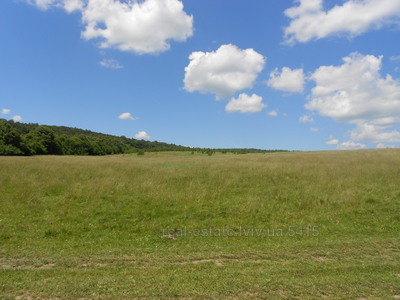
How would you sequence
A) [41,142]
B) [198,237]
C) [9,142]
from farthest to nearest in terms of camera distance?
[41,142]
[9,142]
[198,237]

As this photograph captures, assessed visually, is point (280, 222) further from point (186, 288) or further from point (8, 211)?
point (8, 211)

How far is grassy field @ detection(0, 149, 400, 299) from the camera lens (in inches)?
191

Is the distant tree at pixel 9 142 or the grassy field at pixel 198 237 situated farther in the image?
the distant tree at pixel 9 142

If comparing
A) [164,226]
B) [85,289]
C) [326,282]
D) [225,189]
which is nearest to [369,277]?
[326,282]

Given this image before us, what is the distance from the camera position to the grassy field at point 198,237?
4863 mm

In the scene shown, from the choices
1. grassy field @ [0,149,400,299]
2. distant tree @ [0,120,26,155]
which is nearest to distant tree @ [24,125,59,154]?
distant tree @ [0,120,26,155]

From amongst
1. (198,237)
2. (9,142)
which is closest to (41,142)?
(9,142)

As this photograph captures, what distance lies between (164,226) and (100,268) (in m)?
3.92

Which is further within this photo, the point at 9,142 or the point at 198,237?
the point at 9,142

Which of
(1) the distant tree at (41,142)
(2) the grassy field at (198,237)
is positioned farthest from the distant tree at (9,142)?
(2) the grassy field at (198,237)

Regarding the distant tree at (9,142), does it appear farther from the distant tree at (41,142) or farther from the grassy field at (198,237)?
the grassy field at (198,237)

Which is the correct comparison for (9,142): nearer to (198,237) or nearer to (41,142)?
(41,142)

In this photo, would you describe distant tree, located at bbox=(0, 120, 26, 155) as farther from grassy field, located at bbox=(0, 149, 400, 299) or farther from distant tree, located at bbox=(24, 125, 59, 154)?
grassy field, located at bbox=(0, 149, 400, 299)

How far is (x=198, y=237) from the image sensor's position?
8.47m
